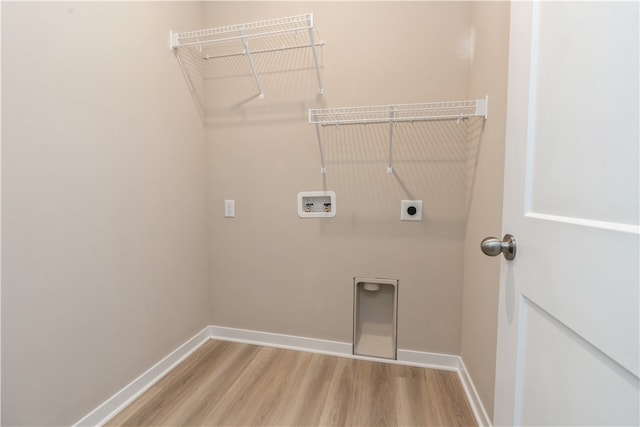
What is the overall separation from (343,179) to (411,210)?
1.48 ft

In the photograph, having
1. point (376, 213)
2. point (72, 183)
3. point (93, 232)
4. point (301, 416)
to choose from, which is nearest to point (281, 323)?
point (301, 416)

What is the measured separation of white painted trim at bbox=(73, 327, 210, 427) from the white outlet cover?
5.23ft

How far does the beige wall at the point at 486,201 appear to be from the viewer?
1170 mm

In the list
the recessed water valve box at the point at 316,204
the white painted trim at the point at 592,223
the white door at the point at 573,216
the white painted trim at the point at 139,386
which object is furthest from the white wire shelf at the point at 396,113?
the white painted trim at the point at 139,386

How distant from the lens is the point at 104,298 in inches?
52.1

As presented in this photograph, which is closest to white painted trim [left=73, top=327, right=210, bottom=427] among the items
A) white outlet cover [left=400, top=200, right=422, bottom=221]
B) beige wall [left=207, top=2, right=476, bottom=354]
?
beige wall [left=207, top=2, right=476, bottom=354]

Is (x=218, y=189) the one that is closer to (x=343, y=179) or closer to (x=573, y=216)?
(x=343, y=179)

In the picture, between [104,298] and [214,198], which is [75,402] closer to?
[104,298]

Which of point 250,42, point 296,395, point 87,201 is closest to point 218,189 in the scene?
point 87,201

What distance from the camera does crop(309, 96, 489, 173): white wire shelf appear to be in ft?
5.06

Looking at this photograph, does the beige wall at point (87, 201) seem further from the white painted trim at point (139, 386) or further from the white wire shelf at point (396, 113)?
the white wire shelf at point (396, 113)

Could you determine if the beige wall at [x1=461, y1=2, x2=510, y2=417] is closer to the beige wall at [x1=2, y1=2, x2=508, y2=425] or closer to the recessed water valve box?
the beige wall at [x1=2, y1=2, x2=508, y2=425]

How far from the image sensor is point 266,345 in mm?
2004

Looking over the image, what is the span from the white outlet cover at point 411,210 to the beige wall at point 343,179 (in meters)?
0.03
